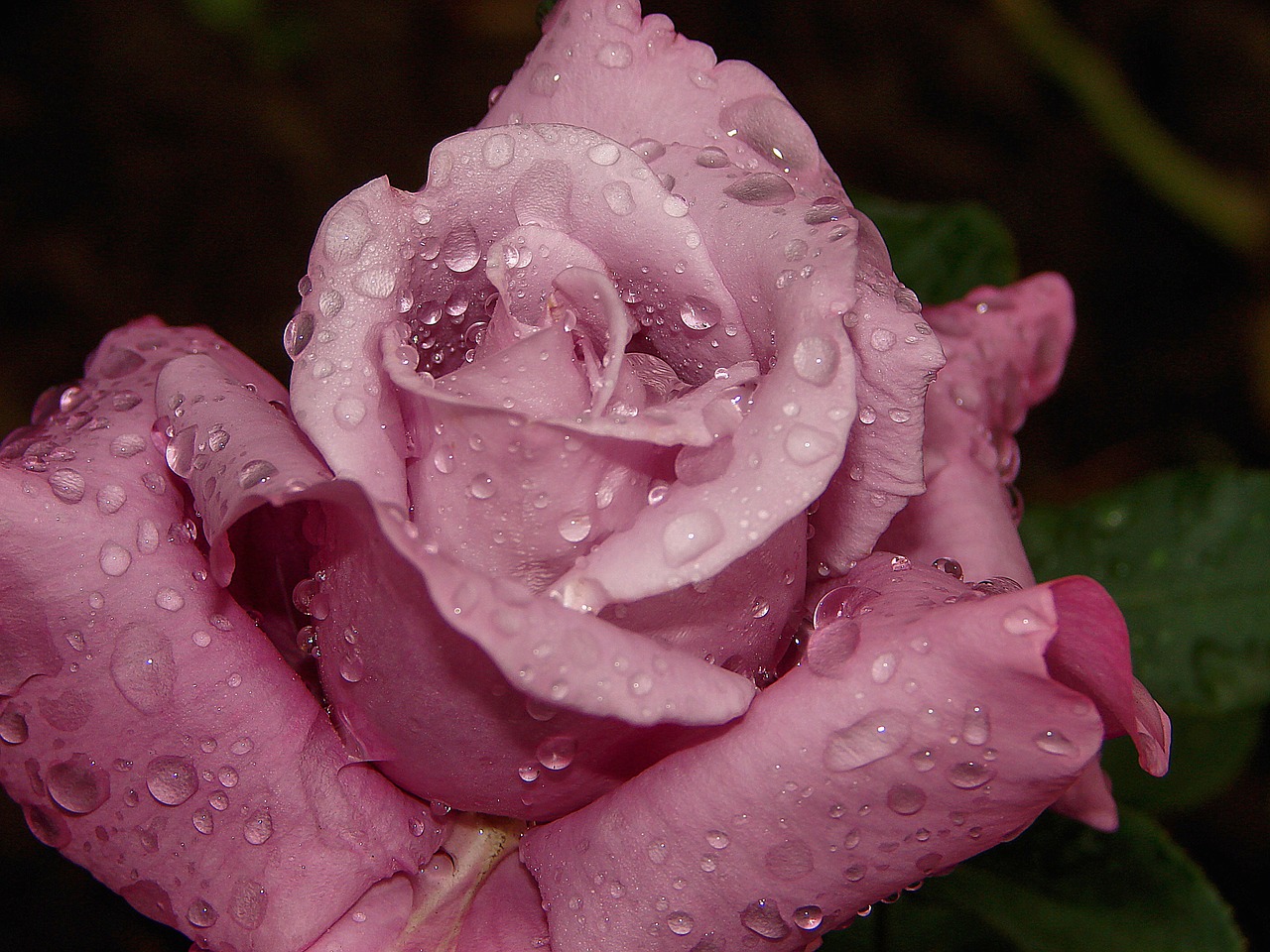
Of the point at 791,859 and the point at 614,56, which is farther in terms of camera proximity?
the point at 614,56

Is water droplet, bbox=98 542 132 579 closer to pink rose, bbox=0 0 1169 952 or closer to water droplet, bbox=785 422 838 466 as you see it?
pink rose, bbox=0 0 1169 952

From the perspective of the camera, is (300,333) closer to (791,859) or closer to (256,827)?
(256,827)

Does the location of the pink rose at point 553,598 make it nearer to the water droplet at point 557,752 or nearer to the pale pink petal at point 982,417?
the water droplet at point 557,752

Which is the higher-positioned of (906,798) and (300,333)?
(300,333)

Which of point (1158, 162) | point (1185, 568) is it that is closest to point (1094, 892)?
point (1185, 568)

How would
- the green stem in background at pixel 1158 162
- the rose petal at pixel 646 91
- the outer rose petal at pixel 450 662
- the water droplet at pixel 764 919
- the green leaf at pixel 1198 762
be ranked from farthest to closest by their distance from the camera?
the green stem in background at pixel 1158 162 → the green leaf at pixel 1198 762 → the rose petal at pixel 646 91 → the water droplet at pixel 764 919 → the outer rose petal at pixel 450 662

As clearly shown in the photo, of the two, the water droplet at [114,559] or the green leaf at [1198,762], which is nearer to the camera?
the water droplet at [114,559]

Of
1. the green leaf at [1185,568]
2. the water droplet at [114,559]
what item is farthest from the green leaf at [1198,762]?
the water droplet at [114,559]
